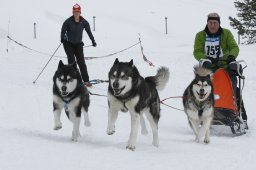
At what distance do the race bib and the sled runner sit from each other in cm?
36

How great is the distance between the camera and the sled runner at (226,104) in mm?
6031

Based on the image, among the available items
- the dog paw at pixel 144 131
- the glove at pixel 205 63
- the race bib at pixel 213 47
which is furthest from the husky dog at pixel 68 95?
the race bib at pixel 213 47

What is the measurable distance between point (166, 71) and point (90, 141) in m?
Answer: 1.37

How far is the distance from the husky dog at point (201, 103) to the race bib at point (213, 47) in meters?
0.59

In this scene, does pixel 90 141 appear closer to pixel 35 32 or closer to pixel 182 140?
pixel 182 140

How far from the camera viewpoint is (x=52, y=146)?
4539 mm

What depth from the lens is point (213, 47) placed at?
6.33 metres

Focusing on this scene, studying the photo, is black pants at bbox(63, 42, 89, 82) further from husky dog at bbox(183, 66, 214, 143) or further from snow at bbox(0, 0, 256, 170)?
husky dog at bbox(183, 66, 214, 143)

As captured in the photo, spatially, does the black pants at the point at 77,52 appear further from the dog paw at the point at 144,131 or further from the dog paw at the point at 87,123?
the dog paw at the point at 144,131

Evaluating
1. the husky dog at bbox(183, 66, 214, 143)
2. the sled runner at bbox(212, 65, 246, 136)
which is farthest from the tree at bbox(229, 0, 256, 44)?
the husky dog at bbox(183, 66, 214, 143)

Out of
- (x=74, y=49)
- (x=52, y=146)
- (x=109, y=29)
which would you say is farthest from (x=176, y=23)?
(x=52, y=146)

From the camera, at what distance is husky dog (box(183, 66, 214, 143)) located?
560 centimetres

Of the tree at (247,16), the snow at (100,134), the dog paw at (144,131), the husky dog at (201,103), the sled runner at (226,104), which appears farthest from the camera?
the tree at (247,16)

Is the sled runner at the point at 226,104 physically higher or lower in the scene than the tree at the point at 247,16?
lower
